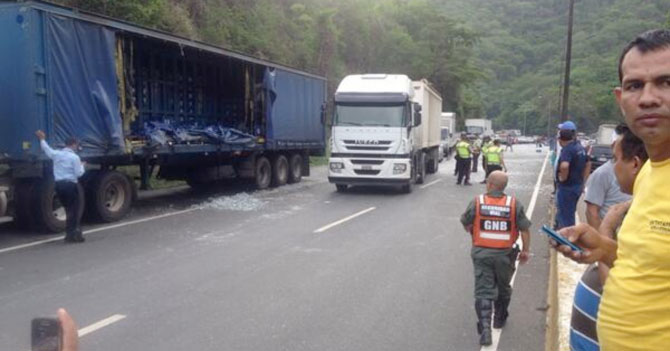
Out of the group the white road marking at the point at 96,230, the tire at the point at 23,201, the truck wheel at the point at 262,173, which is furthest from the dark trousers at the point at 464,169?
the tire at the point at 23,201

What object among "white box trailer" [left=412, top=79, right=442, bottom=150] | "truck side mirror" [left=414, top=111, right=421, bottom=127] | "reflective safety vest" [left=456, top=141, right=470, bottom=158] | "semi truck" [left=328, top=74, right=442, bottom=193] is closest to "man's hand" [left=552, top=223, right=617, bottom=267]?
"semi truck" [left=328, top=74, right=442, bottom=193]

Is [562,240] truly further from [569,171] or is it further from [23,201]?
[23,201]

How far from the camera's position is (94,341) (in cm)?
536

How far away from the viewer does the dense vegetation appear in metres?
29.8

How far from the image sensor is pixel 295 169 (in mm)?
21641

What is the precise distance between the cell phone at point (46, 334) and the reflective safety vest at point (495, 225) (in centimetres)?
471

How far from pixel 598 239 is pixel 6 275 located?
24.0 feet

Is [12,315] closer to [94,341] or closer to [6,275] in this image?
[94,341]

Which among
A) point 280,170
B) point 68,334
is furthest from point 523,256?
point 280,170

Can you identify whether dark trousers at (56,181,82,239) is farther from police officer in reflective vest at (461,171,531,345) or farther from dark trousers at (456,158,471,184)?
dark trousers at (456,158,471,184)

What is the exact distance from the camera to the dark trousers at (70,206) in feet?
32.6

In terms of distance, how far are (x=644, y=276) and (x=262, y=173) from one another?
17.6m

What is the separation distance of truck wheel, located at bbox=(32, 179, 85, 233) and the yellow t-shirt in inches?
383

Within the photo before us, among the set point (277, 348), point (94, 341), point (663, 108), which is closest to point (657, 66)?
point (663, 108)
